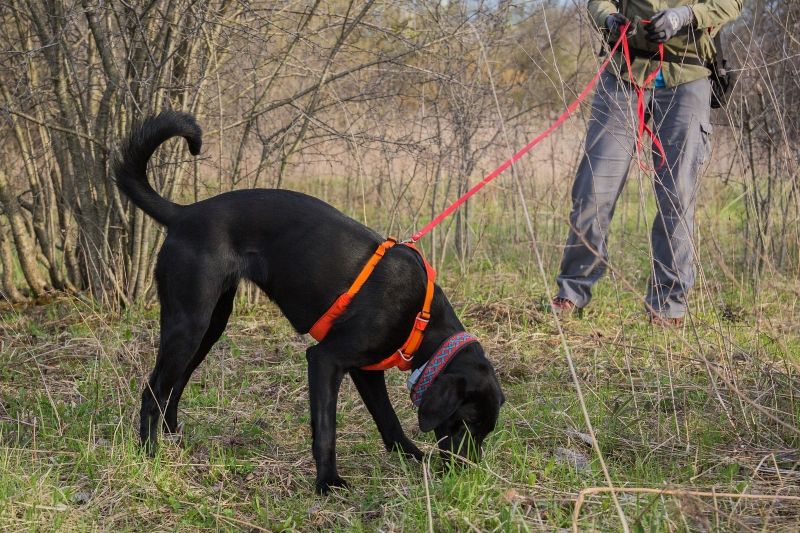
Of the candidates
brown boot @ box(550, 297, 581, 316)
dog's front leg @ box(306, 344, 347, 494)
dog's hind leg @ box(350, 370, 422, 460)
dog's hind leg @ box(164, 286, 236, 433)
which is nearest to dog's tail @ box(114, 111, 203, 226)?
dog's hind leg @ box(164, 286, 236, 433)

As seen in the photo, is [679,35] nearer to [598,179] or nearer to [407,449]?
[598,179]

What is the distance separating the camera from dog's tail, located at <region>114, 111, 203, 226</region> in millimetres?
3150

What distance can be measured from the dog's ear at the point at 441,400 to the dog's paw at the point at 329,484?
36cm

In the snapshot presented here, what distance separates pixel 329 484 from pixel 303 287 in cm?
73

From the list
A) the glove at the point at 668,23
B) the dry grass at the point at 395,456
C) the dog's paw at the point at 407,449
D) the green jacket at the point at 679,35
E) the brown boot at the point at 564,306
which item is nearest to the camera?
the dry grass at the point at 395,456

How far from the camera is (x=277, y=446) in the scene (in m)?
3.28

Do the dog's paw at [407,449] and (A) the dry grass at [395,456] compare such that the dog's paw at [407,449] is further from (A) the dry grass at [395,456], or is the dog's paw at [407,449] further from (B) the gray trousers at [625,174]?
(B) the gray trousers at [625,174]

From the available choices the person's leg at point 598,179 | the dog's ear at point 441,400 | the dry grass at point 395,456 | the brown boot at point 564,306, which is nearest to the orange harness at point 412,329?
the dog's ear at point 441,400

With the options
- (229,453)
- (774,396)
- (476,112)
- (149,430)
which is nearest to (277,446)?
(229,453)

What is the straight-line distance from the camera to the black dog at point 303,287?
9.58ft

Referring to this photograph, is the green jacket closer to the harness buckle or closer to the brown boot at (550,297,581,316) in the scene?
the brown boot at (550,297,581,316)

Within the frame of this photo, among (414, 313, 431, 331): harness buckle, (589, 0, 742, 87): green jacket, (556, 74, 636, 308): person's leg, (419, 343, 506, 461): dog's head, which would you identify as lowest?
(419, 343, 506, 461): dog's head

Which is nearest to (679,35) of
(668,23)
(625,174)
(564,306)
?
(668,23)

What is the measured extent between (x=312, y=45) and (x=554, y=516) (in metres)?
3.12
